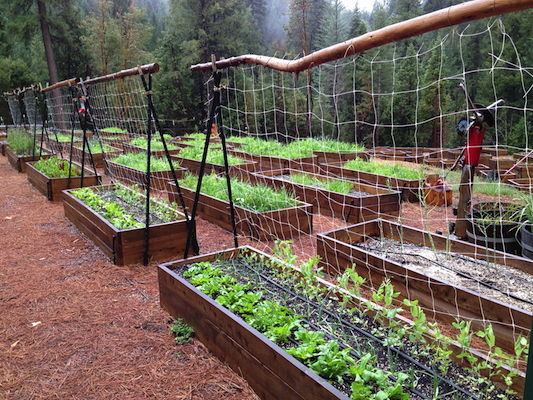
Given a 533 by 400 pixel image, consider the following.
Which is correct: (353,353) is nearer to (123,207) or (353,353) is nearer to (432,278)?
(432,278)

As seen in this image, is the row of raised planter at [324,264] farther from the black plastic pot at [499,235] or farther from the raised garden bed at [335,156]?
the raised garden bed at [335,156]

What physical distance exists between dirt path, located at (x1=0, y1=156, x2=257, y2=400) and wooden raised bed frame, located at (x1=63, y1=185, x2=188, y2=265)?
4.3 inches

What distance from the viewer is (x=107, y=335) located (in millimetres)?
2758

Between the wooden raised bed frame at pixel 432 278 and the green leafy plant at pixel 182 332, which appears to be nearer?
the wooden raised bed frame at pixel 432 278

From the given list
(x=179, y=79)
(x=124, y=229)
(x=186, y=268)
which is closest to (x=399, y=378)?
(x=186, y=268)

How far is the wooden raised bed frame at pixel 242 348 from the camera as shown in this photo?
176cm

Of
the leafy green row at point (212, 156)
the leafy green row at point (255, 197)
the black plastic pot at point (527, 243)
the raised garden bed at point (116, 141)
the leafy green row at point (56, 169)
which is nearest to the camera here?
the black plastic pot at point (527, 243)

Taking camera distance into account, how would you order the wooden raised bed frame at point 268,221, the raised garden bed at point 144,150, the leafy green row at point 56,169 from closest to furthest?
the wooden raised bed frame at point 268,221 → the leafy green row at point 56,169 → the raised garden bed at point 144,150

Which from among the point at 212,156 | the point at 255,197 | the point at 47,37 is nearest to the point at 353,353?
the point at 255,197

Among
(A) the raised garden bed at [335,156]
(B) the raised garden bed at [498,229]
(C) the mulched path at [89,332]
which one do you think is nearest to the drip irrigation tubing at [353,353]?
(C) the mulched path at [89,332]

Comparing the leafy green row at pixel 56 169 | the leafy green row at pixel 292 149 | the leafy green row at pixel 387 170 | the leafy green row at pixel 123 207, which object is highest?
the leafy green row at pixel 56 169

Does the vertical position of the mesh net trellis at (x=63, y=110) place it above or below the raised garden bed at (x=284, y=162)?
above

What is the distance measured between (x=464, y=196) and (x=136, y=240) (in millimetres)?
3282

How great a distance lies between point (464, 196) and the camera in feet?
13.5
